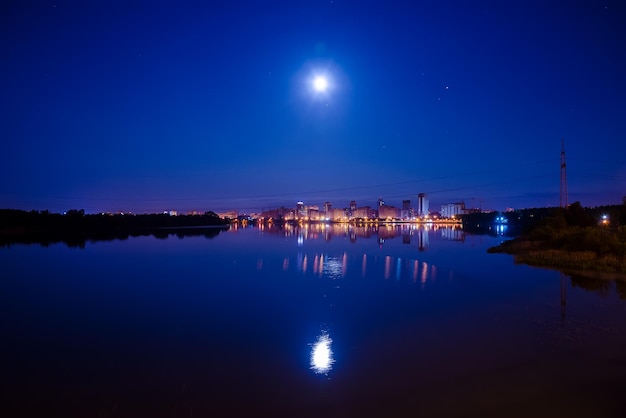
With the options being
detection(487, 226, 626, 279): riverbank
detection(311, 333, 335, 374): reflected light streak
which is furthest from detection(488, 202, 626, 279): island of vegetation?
detection(311, 333, 335, 374): reflected light streak

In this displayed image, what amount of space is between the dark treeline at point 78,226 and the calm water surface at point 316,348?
51653 millimetres

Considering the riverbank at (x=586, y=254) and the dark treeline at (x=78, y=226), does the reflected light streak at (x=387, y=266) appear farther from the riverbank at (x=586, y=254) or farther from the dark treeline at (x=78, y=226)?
the dark treeline at (x=78, y=226)

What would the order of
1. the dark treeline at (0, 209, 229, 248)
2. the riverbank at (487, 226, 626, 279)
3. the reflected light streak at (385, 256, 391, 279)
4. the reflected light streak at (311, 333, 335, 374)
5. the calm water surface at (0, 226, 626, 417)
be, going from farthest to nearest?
1. the dark treeline at (0, 209, 229, 248)
2. the reflected light streak at (385, 256, 391, 279)
3. the riverbank at (487, 226, 626, 279)
4. the reflected light streak at (311, 333, 335, 374)
5. the calm water surface at (0, 226, 626, 417)

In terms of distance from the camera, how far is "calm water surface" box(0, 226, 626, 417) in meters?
8.30

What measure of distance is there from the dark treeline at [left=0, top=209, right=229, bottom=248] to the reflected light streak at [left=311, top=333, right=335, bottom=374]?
192 ft

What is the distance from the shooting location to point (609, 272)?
22.6 meters

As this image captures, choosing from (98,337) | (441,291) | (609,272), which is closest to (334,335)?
(98,337)

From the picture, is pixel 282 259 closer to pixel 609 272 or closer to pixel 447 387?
pixel 609 272

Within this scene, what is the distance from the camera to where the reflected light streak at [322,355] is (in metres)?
10.2

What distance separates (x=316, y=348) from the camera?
11.8m

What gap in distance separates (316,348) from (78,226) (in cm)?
9296

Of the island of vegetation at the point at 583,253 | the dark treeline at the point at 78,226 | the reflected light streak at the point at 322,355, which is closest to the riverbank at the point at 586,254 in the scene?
the island of vegetation at the point at 583,253

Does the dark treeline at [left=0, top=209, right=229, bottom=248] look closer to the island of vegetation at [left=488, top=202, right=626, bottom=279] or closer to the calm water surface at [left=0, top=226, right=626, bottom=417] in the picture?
the calm water surface at [left=0, top=226, right=626, bottom=417]

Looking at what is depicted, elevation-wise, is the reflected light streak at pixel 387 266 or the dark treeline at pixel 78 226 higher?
the dark treeline at pixel 78 226
